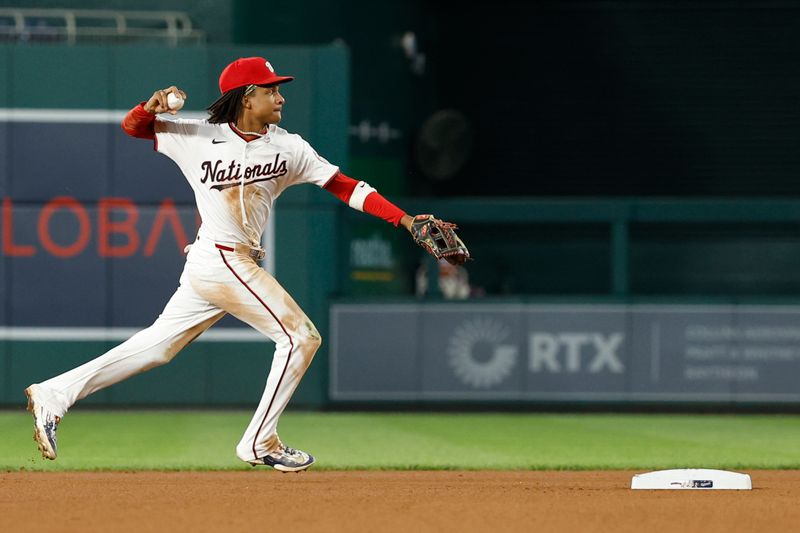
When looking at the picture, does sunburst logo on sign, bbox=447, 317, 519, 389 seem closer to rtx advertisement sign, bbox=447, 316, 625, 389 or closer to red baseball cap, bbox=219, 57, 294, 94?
rtx advertisement sign, bbox=447, 316, 625, 389

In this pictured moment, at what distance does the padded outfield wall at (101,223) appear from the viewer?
13.4 metres

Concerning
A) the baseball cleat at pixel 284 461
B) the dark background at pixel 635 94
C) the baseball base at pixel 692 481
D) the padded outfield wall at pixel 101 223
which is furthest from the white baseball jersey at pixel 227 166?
the dark background at pixel 635 94

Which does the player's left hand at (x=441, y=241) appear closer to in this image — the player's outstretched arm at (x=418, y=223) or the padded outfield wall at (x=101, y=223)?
the player's outstretched arm at (x=418, y=223)

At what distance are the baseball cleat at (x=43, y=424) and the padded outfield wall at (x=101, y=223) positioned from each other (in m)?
6.65

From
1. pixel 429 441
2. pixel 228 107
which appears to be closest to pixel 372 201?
pixel 228 107

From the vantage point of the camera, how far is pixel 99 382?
6.96 m

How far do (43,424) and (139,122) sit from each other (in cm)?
155

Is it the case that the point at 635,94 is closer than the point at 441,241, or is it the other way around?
the point at 441,241

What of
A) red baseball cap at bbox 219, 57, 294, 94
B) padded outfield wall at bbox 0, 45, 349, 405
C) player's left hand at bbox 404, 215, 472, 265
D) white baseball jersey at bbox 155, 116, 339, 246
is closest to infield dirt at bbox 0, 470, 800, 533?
player's left hand at bbox 404, 215, 472, 265

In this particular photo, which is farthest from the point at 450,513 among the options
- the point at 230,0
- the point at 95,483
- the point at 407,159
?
the point at 407,159

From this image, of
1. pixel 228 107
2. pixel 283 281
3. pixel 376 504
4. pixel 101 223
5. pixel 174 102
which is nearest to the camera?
pixel 376 504

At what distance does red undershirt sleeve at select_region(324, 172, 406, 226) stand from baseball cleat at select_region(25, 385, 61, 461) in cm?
178

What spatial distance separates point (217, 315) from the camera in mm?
7055

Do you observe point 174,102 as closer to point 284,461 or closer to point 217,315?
point 217,315
